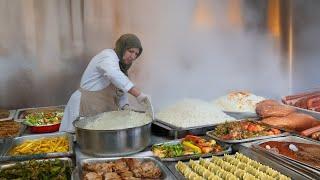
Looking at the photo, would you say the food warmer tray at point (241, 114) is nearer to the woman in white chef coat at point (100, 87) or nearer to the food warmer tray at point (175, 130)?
the food warmer tray at point (175, 130)

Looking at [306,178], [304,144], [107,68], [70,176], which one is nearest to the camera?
[306,178]

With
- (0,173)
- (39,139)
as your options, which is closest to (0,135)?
(39,139)

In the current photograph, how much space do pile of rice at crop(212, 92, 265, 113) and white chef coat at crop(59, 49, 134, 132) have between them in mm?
1031

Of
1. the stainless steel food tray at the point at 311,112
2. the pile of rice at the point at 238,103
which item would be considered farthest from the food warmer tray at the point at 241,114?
the stainless steel food tray at the point at 311,112

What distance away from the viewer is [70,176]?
1.98 m

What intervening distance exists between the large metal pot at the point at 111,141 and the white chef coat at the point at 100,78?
0.88m

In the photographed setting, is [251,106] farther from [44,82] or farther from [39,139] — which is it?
[44,82]

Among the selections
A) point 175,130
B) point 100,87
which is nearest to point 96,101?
point 100,87

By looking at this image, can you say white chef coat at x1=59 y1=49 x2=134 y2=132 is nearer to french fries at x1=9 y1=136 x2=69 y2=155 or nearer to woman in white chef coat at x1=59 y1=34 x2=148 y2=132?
woman in white chef coat at x1=59 y1=34 x2=148 y2=132

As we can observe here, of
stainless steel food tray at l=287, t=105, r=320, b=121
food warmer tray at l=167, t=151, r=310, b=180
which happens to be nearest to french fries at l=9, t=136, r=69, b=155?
food warmer tray at l=167, t=151, r=310, b=180

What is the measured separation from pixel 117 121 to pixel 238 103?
172cm

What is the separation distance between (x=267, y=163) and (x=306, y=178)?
0.27 m

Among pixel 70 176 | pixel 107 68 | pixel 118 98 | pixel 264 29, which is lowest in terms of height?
pixel 70 176

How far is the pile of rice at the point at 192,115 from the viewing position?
2.84 m
